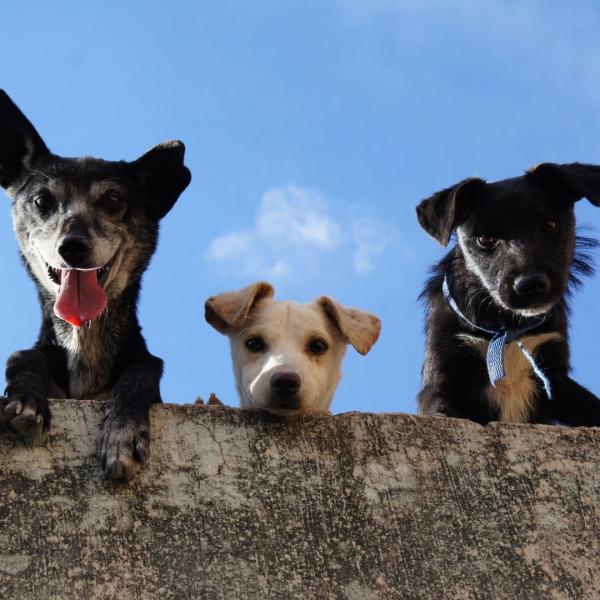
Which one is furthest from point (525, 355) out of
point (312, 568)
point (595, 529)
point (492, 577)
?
point (312, 568)

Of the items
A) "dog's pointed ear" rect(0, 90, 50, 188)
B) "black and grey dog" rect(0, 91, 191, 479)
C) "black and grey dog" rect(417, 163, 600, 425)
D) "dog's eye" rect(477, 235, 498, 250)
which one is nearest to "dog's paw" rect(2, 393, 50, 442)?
"black and grey dog" rect(0, 91, 191, 479)

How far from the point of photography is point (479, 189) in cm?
549

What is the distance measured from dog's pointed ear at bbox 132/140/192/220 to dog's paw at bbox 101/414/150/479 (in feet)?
6.81

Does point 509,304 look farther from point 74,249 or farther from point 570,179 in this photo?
point 74,249

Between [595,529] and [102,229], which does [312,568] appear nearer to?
[595,529]

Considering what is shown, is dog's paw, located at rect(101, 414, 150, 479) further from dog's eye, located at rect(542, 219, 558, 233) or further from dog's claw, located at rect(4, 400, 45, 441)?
dog's eye, located at rect(542, 219, 558, 233)

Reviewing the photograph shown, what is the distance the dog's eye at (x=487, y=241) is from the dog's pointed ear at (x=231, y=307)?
4.13 ft

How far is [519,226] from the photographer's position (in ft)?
17.0

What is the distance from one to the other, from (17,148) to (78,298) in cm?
128

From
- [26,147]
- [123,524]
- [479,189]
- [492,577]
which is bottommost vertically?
[123,524]

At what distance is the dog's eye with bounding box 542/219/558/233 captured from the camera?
5.20 metres

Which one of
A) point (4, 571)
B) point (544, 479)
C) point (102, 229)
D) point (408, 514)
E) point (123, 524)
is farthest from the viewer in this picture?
point (102, 229)

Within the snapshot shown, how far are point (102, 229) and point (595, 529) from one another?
2.93m

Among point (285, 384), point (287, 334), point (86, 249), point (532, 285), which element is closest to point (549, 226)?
point (532, 285)
